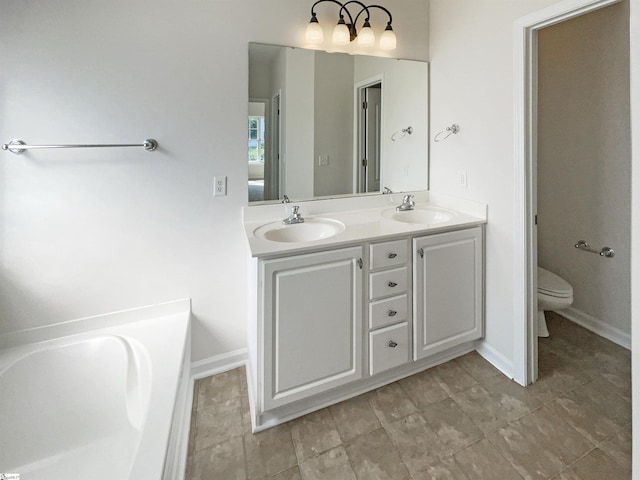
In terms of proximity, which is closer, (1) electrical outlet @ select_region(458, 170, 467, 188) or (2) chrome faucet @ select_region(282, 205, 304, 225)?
(2) chrome faucet @ select_region(282, 205, 304, 225)

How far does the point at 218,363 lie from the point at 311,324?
80cm

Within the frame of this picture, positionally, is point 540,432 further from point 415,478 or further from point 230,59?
point 230,59

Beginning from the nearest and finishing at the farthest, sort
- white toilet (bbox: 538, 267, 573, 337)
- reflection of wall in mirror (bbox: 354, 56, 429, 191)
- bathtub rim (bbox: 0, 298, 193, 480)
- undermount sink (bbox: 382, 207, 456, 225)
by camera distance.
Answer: bathtub rim (bbox: 0, 298, 193, 480) → white toilet (bbox: 538, 267, 573, 337) → undermount sink (bbox: 382, 207, 456, 225) → reflection of wall in mirror (bbox: 354, 56, 429, 191)

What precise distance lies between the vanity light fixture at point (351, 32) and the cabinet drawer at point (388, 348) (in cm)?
173

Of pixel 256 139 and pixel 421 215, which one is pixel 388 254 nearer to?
pixel 421 215

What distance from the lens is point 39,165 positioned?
154 centimetres

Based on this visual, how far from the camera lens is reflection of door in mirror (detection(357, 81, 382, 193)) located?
7.42 feet

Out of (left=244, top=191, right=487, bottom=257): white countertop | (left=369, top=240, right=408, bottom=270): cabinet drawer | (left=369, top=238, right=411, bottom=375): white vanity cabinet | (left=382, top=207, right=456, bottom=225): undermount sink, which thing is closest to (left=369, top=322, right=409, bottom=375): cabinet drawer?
(left=369, top=238, right=411, bottom=375): white vanity cabinet

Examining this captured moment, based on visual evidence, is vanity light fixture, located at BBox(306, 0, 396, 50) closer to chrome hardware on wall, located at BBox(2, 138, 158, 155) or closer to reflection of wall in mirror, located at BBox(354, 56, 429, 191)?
reflection of wall in mirror, located at BBox(354, 56, 429, 191)

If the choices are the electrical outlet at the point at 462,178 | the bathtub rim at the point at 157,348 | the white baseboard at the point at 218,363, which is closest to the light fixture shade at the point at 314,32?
the electrical outlet at the point at 462,178

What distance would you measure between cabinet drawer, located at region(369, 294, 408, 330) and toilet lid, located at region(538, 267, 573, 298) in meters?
1.00

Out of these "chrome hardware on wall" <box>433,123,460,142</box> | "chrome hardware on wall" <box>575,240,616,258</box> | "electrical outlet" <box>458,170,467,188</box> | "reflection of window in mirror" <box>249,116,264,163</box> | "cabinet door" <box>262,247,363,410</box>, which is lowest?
"cabinet door" <box>262,247,363,410</box>

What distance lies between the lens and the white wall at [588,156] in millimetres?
2109

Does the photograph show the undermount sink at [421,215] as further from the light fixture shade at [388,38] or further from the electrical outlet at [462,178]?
the light fixture shade at [388,38]
